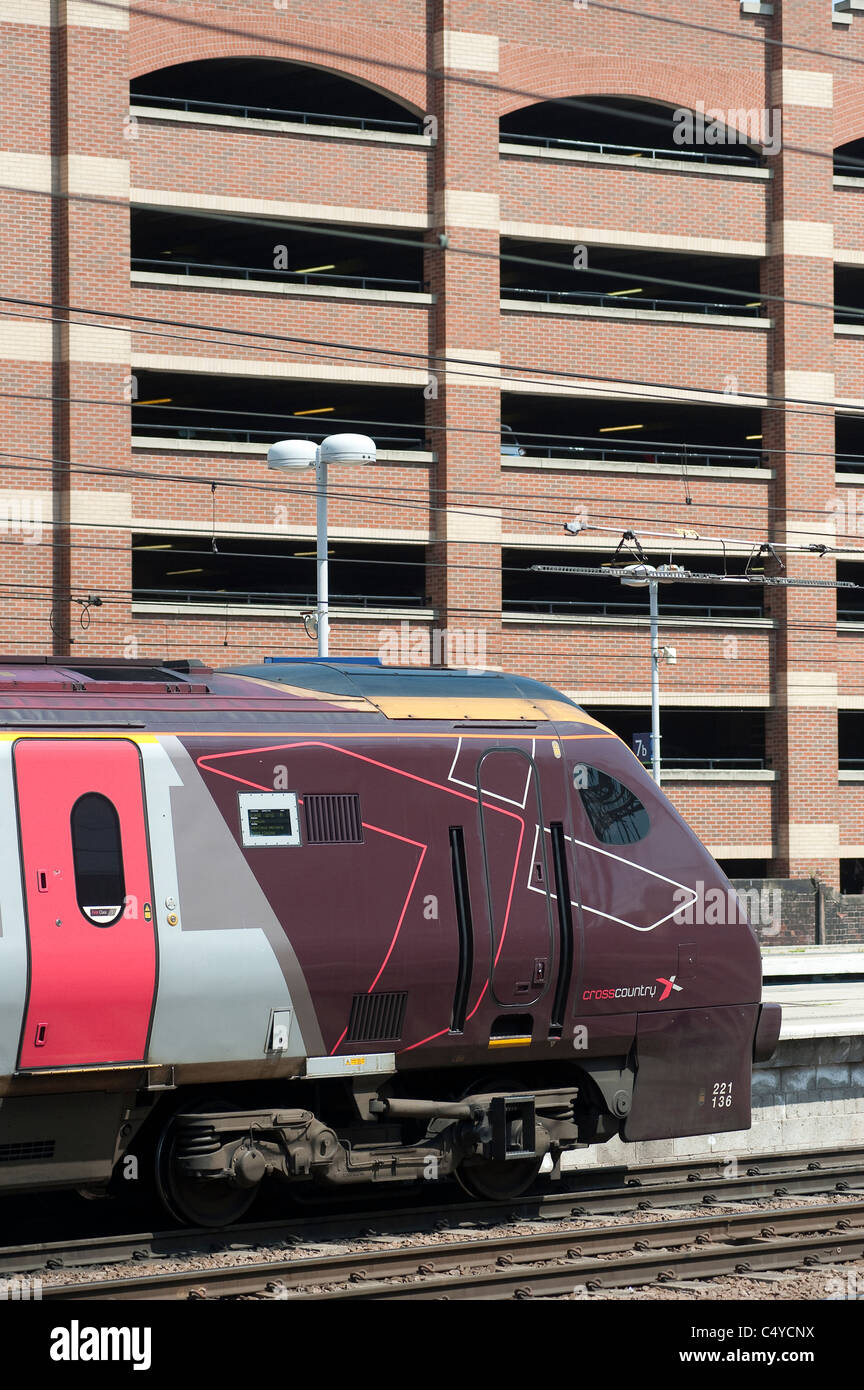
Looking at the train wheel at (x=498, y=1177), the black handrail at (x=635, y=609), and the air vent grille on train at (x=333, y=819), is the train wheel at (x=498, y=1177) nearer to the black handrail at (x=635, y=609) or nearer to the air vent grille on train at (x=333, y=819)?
the air vent grille on train at (x=333, y=819)

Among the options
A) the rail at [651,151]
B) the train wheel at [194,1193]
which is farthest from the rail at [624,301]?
the train wheel at [194,1193]

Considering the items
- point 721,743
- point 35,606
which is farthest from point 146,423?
point 721,743

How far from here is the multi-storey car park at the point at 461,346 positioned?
123 feet

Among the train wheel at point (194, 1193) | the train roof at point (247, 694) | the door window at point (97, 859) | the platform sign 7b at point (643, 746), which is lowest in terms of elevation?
the train wheel at point (194, 1193)

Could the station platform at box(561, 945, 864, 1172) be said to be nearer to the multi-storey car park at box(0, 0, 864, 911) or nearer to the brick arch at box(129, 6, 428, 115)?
the multi-storey car park at box(0, 0, 864, 911)

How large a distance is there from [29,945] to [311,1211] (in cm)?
365

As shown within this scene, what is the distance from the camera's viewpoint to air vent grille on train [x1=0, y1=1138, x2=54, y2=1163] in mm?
10586

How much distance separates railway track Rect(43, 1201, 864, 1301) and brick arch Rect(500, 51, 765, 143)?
32.8 m

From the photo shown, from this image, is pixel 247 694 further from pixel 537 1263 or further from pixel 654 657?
pixel 654 657

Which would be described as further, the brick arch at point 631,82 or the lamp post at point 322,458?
the brick arch at point 631,82

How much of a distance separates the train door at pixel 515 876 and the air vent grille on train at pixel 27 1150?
318 cm

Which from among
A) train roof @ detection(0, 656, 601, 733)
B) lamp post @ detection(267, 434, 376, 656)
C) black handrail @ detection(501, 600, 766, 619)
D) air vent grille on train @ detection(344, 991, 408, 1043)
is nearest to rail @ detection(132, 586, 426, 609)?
black handrail @ detection(501, 600, 766, 619)

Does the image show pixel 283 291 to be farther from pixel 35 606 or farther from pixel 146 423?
pixel 35 606

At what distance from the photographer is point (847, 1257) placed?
38.7 feet
